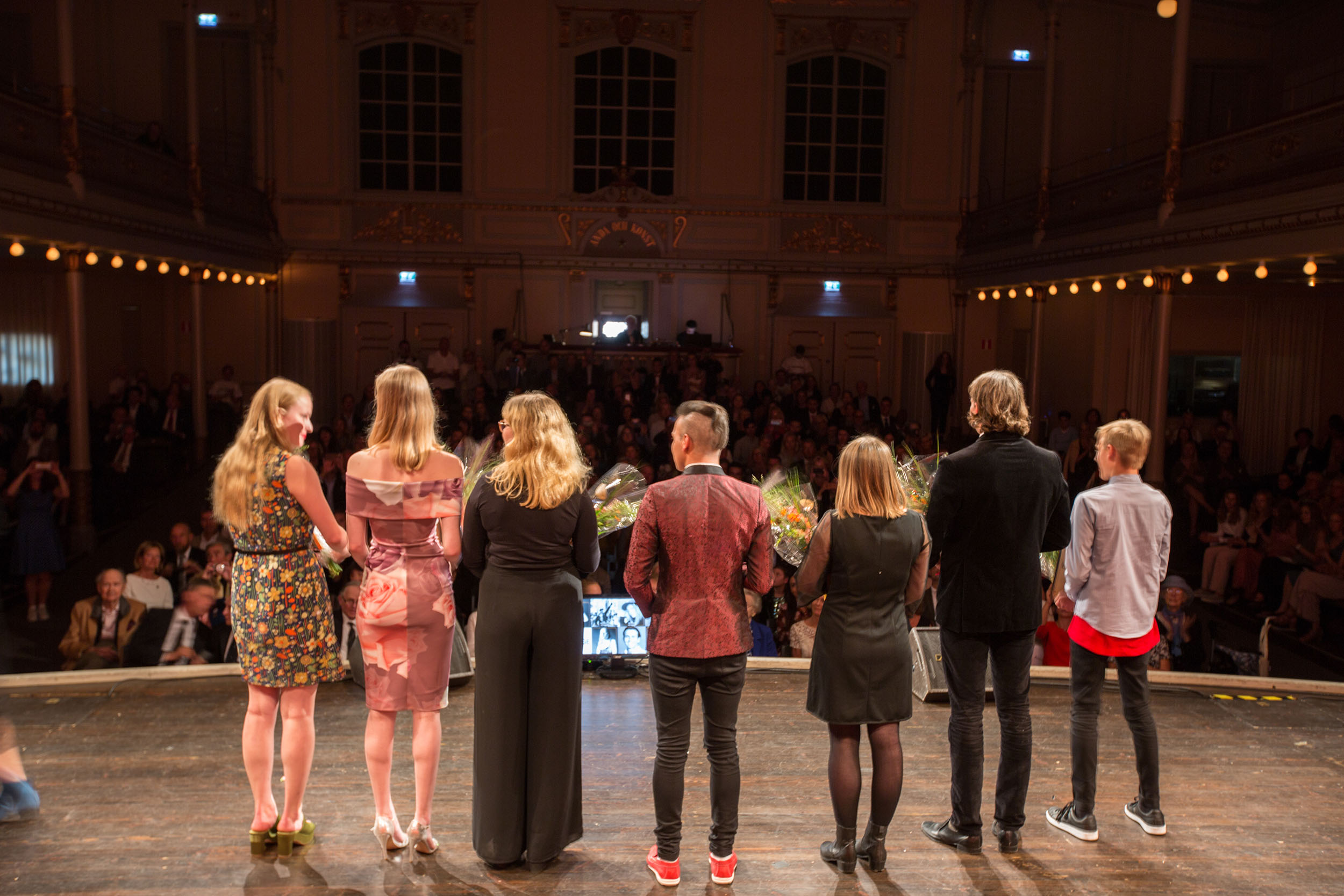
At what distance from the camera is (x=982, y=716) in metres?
3.17

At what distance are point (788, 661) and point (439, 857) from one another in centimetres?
223

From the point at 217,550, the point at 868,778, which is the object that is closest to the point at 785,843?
the point at 868,778

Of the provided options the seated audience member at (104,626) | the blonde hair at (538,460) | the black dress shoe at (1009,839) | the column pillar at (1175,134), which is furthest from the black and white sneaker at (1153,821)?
the column pillar at (1175,134)

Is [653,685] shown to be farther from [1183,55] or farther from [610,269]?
[610,269]

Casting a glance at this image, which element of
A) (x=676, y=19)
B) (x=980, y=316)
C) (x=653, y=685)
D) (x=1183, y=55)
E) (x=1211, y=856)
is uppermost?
(x=676, y=19)

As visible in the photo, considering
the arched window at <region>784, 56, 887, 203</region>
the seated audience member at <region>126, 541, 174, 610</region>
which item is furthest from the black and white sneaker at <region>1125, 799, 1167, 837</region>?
the arched window at <region>784, 56, 887, 203</region>

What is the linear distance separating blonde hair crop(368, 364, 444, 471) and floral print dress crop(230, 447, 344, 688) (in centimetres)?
28

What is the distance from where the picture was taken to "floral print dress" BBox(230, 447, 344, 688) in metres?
3.03

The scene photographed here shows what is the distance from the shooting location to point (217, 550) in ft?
20.8

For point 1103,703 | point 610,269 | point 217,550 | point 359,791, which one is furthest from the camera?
point 610,269

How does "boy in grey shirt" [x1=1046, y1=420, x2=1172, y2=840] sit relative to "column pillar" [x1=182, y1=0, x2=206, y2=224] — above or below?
below

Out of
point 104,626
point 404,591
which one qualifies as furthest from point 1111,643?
point 104,626

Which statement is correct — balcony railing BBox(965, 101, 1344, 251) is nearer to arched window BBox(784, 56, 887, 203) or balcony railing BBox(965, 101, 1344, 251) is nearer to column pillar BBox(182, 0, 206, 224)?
arched window BBox(784, 56, 887, 203)

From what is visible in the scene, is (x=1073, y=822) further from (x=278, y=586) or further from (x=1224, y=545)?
(x=1224, y=545)
